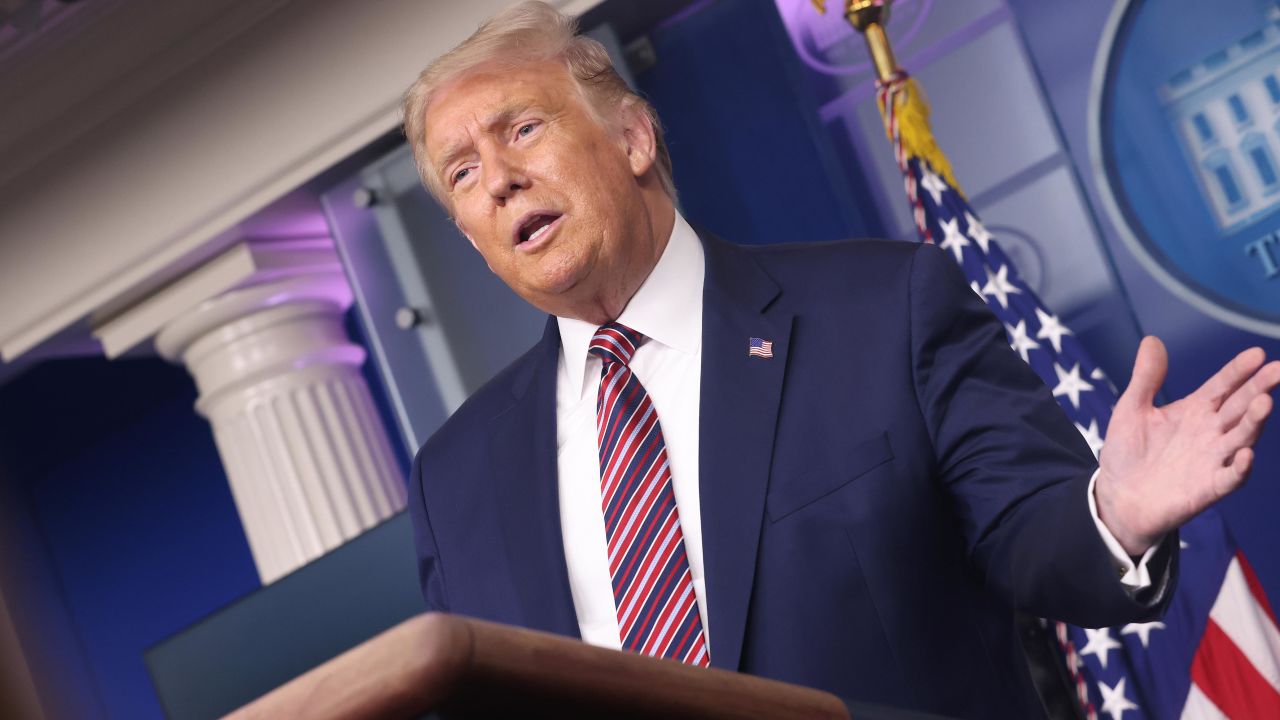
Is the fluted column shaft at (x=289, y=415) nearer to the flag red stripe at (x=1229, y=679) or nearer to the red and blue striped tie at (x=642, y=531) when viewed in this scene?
the flag red stripe at (x=1229, y=679)

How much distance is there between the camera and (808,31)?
3223 mm

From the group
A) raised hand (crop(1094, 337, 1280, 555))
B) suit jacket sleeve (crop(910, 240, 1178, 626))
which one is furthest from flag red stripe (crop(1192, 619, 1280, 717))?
raised hand (crop(1094, 337, 1280, 555))

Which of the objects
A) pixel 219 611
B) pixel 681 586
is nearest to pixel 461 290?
pixel 219 611

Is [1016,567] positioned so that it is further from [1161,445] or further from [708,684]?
[708,684]

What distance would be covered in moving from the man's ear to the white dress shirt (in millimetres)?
96

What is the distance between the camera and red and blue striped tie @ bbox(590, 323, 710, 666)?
130 centimetres

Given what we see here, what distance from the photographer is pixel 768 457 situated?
135 cm

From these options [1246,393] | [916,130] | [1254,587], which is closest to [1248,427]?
[1246,393]

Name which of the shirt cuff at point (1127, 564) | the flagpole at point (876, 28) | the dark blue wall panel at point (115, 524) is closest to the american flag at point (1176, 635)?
the flagpole at point (876, 28)

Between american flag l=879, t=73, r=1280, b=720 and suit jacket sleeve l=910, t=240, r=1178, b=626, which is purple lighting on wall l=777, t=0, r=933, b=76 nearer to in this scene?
american flag l=879, t=73, r=1280, b=720

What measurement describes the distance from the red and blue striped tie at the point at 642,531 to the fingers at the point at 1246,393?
0.51m

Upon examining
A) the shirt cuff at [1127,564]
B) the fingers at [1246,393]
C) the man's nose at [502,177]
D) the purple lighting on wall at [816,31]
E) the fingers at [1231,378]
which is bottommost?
the shirt cuff at [1127,564]

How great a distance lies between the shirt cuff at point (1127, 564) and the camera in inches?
43.1

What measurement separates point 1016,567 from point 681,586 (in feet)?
1.01
